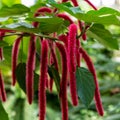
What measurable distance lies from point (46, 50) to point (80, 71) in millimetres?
91

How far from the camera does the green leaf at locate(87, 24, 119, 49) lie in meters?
0.79

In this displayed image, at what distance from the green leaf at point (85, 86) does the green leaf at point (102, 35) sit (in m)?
0.09

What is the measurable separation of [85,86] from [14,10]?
22 centimetres

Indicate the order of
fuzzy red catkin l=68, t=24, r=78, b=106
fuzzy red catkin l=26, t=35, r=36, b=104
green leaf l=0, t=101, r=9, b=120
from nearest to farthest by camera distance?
1. fuzzy red catkin l=68, t=24, r=78, b=106
2. fuzzy red catkin l=26, t=35, r=36, b=104
3. green leaf l=0, t=101, r=9, b=120

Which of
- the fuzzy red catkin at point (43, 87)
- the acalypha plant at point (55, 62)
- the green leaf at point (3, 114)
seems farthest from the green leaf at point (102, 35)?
the green leaf at point (3, 114)

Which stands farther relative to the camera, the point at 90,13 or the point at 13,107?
the point at 13,107

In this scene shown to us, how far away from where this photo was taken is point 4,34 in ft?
2.75

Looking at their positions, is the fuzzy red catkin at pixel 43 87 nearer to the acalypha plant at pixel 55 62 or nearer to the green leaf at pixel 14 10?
the acalypha plant at pixel 55 62

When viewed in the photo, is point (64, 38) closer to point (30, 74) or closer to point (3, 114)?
point (30, 74)

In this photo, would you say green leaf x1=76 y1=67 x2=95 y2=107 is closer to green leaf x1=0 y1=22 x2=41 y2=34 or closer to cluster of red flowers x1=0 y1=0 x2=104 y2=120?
cluster of red flowers x1=0 y1=0 x2=104 y2=120

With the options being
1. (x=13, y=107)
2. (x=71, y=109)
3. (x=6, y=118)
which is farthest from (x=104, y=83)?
(x=6, y=118)

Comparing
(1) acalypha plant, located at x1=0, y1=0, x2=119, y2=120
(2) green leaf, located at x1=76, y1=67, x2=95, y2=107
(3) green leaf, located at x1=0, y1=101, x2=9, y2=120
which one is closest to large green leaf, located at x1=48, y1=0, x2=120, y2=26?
(1) acalypha plant, located at x1=0, y1=0, x2=119, y2=120

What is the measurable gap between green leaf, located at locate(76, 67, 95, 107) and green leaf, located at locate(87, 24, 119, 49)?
0.09m

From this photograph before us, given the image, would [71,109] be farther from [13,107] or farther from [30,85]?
[30,85]
